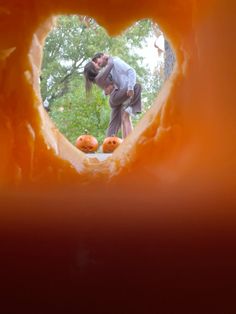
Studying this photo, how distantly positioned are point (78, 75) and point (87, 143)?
475 mm

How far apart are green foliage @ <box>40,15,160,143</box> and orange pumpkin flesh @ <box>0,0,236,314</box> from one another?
35.7 inches

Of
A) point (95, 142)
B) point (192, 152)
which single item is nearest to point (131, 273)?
point (192, 152)

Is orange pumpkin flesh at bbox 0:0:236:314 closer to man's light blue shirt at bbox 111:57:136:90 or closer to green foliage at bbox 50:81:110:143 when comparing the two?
man's light blue shirt at bbox 111:57:136:90

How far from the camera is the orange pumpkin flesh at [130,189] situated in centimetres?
54

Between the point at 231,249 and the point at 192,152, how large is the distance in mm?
114

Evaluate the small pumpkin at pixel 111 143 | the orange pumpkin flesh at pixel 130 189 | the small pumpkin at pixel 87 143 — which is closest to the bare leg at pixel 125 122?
the orange pumpkin flesh at pixel 130 189

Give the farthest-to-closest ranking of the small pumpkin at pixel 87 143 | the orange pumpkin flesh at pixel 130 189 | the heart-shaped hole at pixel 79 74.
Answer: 1. the small pumpkin at pixel 87 143
2. the heart-shaped hole at pixel 79 74
3. the orange pumpkin flesh at pixel 130 189

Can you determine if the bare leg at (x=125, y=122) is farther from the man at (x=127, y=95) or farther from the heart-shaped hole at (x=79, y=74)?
the heart-shaped hole at (x=79, y=74)

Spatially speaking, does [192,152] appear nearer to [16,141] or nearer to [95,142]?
[16,141]

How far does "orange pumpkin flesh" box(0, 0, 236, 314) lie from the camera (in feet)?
1.76

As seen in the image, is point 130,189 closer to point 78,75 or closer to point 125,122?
point 125,122

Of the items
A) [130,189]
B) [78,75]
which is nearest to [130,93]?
[130,189]

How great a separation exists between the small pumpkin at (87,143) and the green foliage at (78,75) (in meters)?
0.04

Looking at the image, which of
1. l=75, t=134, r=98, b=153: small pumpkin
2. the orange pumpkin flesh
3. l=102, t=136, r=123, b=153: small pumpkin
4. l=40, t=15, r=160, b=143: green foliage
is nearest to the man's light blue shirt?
l=40, t=15, r=160, b=143: green foliage
